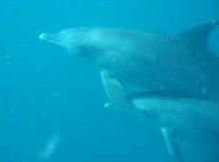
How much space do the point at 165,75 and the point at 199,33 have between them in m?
0.80

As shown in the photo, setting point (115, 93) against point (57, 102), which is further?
point (57, 102)

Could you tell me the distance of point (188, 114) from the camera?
8422 mm

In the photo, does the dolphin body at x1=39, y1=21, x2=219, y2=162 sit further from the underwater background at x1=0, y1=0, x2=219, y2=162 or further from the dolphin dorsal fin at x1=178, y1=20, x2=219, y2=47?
the underwater background at x1=0, y1=0, x2=219, y2=162

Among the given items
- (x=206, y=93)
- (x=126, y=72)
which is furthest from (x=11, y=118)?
(x=206, y=93)

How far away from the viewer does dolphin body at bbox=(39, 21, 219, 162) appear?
813cm

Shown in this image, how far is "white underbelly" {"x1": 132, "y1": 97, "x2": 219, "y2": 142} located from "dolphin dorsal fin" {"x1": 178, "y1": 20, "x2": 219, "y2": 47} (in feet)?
3.04

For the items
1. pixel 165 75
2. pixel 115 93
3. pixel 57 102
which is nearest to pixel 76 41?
pixel 115 93

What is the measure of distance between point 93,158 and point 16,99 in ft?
7.99

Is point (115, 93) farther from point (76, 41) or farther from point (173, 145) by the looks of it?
point (173, 145)

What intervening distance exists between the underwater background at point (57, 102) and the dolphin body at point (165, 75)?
94 centimetres

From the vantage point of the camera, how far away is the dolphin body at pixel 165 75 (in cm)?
813

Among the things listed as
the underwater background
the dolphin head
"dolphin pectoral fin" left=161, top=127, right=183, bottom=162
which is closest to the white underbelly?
"dolphin pectoral fin" left=161, top=127, right=183, bottom=162

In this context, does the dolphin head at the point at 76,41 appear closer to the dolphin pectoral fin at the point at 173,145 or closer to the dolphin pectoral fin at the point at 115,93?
the dolphin pectoral fin at the point at 115,93

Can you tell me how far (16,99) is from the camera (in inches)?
491
